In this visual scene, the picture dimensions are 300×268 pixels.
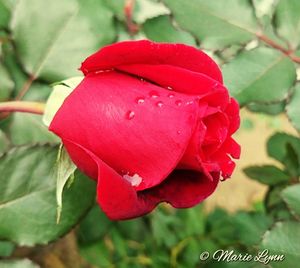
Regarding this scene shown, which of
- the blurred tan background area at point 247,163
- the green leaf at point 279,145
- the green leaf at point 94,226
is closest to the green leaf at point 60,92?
the green leaf at point 94,226

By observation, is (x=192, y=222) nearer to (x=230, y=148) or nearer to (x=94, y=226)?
(x=94, y=226)

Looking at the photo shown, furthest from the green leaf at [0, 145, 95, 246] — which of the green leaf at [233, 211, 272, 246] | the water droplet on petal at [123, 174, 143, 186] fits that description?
the green leaf at [233, 211, 272, 246]

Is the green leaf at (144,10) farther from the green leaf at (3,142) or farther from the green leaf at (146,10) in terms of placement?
the green leaf at (3,142)

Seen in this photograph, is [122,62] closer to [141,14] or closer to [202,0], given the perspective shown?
[202,0]

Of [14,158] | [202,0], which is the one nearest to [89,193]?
[14,158]

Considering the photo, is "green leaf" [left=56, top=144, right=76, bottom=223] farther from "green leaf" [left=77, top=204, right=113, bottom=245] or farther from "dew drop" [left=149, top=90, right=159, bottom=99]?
"green leaf" [left=77, top=204, right=113, bottom=245]

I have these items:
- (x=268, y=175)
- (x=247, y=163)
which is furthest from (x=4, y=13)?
(x=247, y=163)

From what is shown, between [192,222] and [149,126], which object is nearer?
[149,126]
